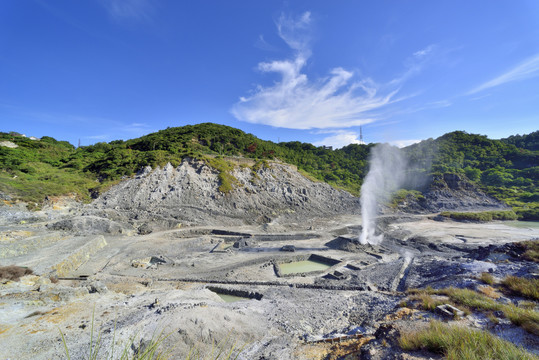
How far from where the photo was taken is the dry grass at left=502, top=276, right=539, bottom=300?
795 centimetres

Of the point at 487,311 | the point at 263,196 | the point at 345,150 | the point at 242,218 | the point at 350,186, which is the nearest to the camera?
the point at 487,311

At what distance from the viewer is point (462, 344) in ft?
14.0

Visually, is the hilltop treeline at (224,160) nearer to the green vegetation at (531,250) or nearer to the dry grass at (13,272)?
the dry grass at (13,272)

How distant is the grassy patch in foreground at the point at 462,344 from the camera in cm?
379

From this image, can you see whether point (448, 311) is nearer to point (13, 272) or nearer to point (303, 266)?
point (303, 266)

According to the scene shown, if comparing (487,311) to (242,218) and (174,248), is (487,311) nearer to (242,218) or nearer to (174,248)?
(174,248)

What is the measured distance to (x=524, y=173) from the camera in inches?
2341

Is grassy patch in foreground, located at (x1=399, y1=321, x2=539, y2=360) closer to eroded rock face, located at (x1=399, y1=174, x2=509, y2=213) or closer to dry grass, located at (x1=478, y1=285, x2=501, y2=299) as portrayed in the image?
dry grass, located at (x1=478, y1=285, x2=501, y2=299)

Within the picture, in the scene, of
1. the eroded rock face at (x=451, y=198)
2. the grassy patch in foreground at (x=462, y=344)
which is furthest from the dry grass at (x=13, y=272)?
the eroded rock face at (x=451, y=198)

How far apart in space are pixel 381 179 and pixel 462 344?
173 ft

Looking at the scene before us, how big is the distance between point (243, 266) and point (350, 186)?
46860mm

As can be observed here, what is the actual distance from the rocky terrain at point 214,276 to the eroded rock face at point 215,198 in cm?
23

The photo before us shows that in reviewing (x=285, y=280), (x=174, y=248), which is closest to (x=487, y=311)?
(x=285, y=280)

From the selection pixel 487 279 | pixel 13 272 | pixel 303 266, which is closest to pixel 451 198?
pixel 303 266
